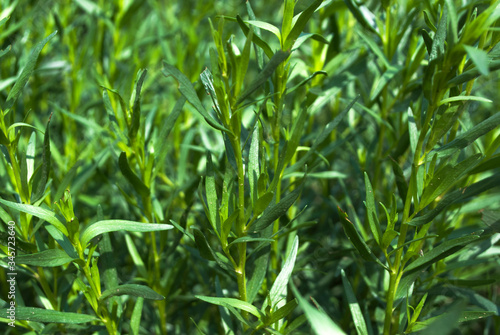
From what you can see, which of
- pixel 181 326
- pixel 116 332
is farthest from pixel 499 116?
pixel 181 326

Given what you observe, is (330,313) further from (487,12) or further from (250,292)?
(487,12)

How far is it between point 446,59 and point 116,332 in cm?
67

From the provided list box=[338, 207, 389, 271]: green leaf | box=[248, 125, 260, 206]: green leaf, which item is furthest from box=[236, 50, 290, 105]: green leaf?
box=[338, 207, 389, 271]: green leaf

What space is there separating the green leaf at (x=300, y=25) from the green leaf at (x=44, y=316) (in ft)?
1.73

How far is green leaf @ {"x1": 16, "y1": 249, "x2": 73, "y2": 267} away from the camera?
0.68 metres

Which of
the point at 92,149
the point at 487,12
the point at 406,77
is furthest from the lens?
the point at 92,149

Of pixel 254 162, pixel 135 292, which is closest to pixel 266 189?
pixel 254 162

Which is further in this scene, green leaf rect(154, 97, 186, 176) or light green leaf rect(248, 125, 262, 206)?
green leaf rect(154, 97, 186, 176)

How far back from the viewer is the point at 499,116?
26.1 inches

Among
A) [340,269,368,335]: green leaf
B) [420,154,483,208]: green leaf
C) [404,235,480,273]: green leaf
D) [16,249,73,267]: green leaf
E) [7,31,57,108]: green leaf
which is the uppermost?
[7,31,57,108]: green leaf

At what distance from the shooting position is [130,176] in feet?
2.62

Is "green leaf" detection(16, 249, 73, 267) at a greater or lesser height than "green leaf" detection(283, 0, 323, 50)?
lesser

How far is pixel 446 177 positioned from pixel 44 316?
645 mm

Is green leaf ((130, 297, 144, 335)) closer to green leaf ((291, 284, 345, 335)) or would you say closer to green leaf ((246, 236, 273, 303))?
green leaf ((246, 236, 273, 303))
